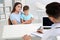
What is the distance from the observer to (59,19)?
1.32m

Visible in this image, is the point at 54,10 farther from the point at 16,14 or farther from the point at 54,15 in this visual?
the point at 16,14

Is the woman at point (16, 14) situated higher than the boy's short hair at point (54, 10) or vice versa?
the boy's short hair at point (54, 10)

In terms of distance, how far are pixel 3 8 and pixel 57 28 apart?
388cm

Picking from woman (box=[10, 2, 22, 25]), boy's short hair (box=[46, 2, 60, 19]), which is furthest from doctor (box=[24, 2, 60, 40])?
woman (box=[10, 2, 22, 25])

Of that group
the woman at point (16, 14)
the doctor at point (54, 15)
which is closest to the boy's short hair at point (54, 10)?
the doctor at point (54, 15)

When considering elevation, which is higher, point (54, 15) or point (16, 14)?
point (54, 15)

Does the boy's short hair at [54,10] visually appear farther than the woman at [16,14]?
No

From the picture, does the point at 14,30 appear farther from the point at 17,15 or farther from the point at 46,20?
the point at 17,15

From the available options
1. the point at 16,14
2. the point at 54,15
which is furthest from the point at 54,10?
the point at 16,14

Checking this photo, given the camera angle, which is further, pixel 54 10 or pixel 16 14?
pixel 16 14

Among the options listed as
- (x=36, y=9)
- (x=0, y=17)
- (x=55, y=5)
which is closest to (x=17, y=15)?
(x=36, y=9)

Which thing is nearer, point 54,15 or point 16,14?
point 54,15

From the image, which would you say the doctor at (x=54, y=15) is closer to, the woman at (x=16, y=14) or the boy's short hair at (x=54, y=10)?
the boy's short hair at (x=54, y=10)

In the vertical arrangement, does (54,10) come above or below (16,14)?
above
